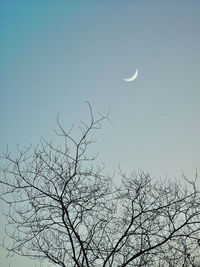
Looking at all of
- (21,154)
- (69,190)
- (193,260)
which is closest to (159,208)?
(69,190)

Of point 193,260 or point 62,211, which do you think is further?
point 193,260

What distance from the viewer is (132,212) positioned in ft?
16.5

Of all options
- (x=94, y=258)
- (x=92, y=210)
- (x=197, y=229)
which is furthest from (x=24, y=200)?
(x=197, y=229)

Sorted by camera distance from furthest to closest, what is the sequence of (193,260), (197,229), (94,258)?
(193,260) < (94,258) < (197,229)

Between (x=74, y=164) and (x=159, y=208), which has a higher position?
(x=74, y=164)

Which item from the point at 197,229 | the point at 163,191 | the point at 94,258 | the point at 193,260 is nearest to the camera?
the point at 197,229

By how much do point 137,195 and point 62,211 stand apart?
4.20 feet

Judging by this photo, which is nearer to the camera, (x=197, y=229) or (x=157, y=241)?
(x=197, y=229)

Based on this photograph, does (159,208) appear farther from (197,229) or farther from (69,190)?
(69,190)

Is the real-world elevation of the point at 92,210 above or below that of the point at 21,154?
below

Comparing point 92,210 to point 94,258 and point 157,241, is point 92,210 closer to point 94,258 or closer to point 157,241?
point 94,258

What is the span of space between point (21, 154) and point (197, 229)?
3.01 m

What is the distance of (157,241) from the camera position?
502cm

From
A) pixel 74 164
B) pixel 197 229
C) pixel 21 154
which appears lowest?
pixel 197 229
